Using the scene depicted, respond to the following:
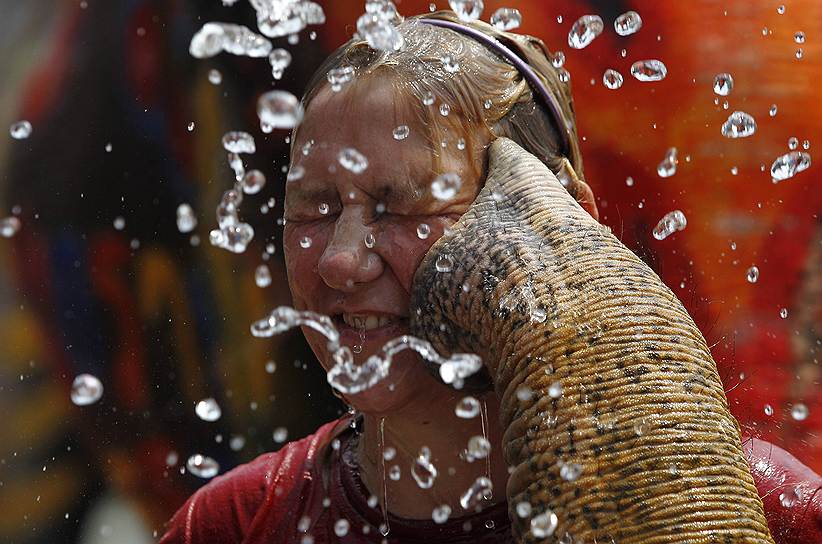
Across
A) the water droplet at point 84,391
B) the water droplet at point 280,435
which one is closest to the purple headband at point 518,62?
the water droplet at point 84,391

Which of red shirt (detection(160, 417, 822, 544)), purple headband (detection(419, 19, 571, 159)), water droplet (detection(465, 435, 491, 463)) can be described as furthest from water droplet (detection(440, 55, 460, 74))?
red shirt (detection(160, 417, 822, 544))

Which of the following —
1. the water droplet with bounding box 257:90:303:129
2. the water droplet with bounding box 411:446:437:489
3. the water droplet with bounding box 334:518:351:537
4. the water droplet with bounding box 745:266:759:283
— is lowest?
the water droplet with bounding box 745:266:759:283

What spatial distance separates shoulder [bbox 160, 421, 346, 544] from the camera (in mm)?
1931

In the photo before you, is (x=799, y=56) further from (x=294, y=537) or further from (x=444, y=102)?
(x=294, y=537)

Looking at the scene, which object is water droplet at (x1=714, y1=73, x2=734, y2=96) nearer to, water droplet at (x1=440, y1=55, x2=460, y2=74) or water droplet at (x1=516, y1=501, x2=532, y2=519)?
water droplet at (x1=440, y1=55, x2=460, y2=74)

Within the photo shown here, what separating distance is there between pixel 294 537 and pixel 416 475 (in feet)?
0.95

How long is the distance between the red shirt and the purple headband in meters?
0.61

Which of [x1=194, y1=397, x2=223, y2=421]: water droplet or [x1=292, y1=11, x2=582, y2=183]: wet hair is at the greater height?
[x1=292, y1=11, x2=582, y2=183]: wet hair

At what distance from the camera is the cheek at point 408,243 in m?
1.49

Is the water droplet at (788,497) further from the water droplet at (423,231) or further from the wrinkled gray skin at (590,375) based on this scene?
the water droplet at (423,231)

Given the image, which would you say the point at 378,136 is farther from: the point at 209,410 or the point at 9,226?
the point at 9,226

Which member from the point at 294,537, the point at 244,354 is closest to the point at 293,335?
the point at 244,354

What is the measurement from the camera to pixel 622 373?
115cm

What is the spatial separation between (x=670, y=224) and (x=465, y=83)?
1.08 m
